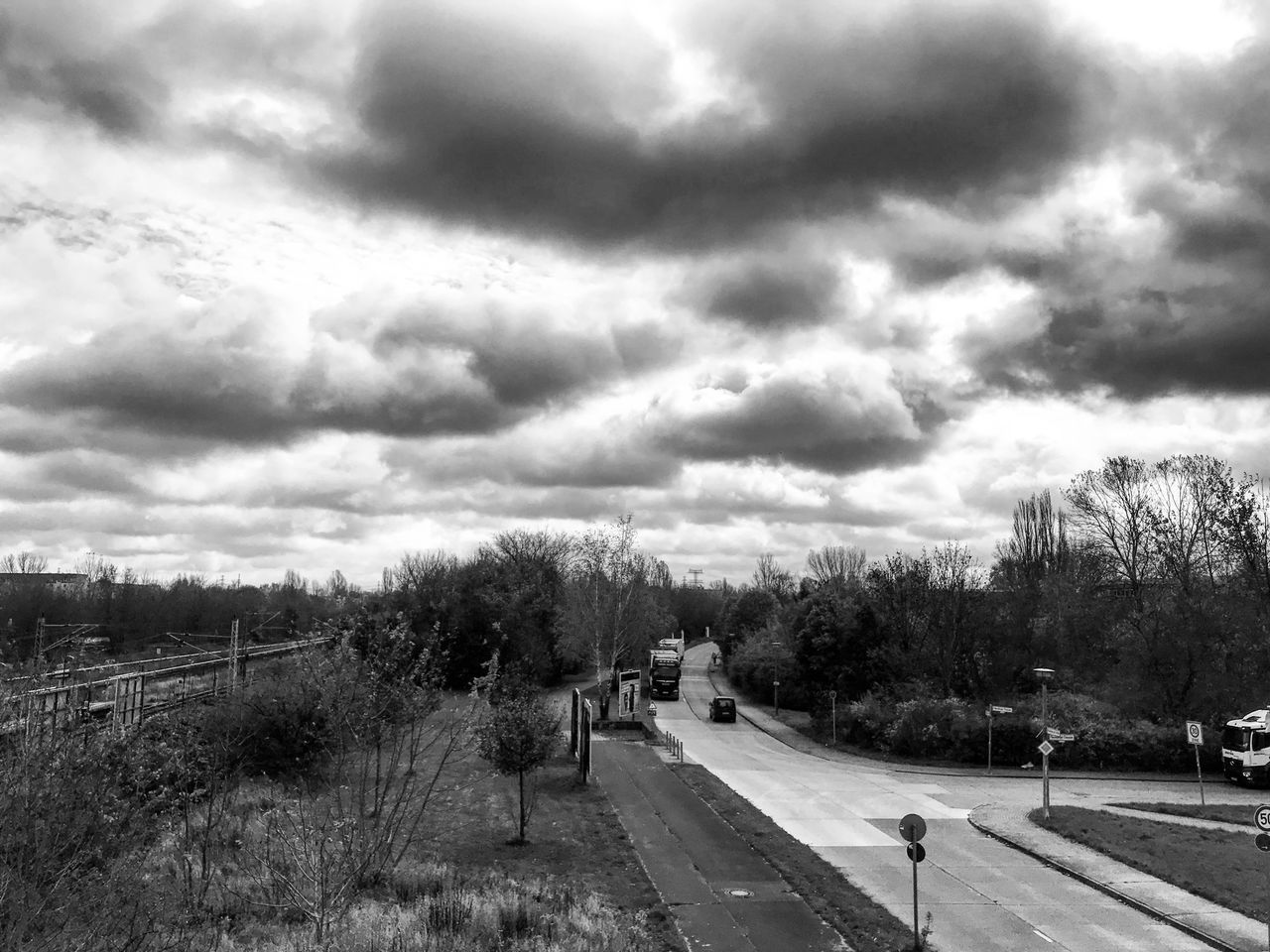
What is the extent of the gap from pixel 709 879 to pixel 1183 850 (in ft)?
45.1

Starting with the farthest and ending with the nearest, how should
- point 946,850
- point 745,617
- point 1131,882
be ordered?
point 745,617 → point 946,850 → point 1131,882

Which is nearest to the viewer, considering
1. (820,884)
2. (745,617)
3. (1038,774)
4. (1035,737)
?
(820,884)

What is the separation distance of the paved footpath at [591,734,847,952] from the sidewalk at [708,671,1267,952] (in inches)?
313

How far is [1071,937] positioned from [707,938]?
766 centimetres

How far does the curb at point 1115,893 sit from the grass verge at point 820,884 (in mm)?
6167

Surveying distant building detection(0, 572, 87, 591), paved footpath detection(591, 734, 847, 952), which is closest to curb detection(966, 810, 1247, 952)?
paved footpath detection(591, 734, 847, 952)

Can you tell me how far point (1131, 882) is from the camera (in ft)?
78.6

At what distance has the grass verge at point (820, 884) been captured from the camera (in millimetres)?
19000

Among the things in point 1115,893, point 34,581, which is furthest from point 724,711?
point 34,581

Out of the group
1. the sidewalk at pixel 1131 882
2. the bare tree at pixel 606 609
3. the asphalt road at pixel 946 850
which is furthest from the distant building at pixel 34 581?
the sidewalk at pixel 1131 882

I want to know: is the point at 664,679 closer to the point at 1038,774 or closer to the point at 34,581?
the point at 1038,774

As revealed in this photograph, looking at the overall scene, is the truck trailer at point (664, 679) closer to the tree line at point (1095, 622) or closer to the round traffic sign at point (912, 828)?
the tree line at point (1095, 622)

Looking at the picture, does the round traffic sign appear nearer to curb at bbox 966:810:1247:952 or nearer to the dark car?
curb at bbox 966:810:1247:952

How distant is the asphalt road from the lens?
2019cm
